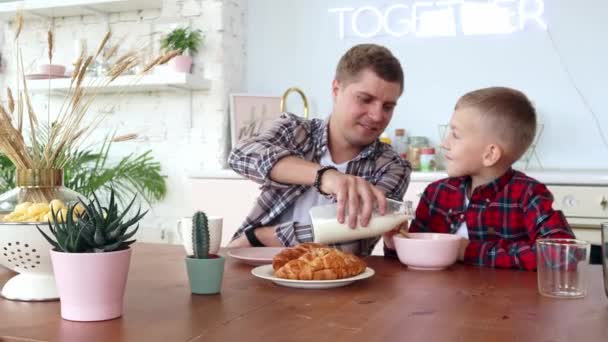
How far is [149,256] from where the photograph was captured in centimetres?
149

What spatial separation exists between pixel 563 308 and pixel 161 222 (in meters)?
3.02

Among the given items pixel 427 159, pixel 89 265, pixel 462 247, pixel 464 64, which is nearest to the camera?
pixel 89 265

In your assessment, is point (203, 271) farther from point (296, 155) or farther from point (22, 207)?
point (296, 155)

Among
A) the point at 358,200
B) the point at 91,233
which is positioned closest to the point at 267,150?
the point at 358,200

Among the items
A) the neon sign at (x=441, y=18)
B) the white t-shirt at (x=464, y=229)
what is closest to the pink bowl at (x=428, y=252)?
the white t-shirt at (x=464, y=229)

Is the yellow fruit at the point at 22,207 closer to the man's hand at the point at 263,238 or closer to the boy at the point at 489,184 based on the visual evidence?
the man's hand at the point at 263,238

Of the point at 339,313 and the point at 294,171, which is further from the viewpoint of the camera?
the point at 294,171

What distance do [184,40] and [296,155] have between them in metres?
1.97

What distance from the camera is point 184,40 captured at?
3.51m

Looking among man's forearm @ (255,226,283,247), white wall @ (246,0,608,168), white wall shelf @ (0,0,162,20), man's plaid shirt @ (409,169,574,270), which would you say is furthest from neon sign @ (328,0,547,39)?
man's forearm @ (255,226,283,247)

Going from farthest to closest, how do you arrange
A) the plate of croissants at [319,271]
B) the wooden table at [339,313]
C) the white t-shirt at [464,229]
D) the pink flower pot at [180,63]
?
the pink flower pot at [180,63]
the white t-shirt at [464,229]
the plate of croissants at [319,271]
the wooden table at [339,313]

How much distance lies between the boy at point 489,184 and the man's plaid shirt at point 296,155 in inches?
6.5

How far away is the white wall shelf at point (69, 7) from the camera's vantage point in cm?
365

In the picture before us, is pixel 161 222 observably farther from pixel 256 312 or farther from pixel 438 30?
pixel 256 312
